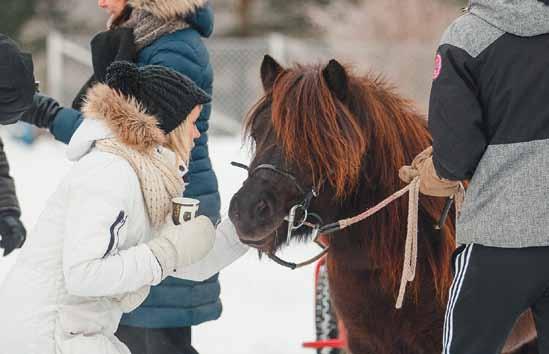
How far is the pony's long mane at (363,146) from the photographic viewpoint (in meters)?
3.04

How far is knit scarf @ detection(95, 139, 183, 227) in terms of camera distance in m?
2.87

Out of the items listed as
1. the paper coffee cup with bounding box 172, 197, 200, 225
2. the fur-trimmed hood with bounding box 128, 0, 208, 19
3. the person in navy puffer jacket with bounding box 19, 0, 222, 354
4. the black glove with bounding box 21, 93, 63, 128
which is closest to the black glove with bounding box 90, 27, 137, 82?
the person in navy puffer jacket with bounding box 19, 0, 222, 354

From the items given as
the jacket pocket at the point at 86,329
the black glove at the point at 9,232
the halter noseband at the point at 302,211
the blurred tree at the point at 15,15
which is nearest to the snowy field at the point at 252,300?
the black glove at the point at 9,232

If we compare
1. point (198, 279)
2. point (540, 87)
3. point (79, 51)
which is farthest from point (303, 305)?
point (79, 51)

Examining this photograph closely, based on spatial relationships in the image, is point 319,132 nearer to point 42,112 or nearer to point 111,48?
point 111,48

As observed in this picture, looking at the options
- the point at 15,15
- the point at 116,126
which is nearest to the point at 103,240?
the point at 116,126

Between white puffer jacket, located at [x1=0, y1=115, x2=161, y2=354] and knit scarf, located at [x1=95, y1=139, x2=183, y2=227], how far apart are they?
28mm

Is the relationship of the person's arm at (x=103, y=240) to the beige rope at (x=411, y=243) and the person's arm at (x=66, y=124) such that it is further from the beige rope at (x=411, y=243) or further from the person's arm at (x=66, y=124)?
the person's arm at (x=66, y=124)

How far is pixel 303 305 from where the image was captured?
248 inches

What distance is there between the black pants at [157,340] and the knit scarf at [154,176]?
0.92 m

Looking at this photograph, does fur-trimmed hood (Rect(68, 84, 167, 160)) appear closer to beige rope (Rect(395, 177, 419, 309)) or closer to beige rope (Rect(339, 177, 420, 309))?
beige rope (Rect(339, 177, 420, 309))

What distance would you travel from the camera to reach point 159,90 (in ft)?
10.1

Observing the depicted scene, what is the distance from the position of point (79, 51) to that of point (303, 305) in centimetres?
882

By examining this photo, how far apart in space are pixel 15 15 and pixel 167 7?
16784 mm
